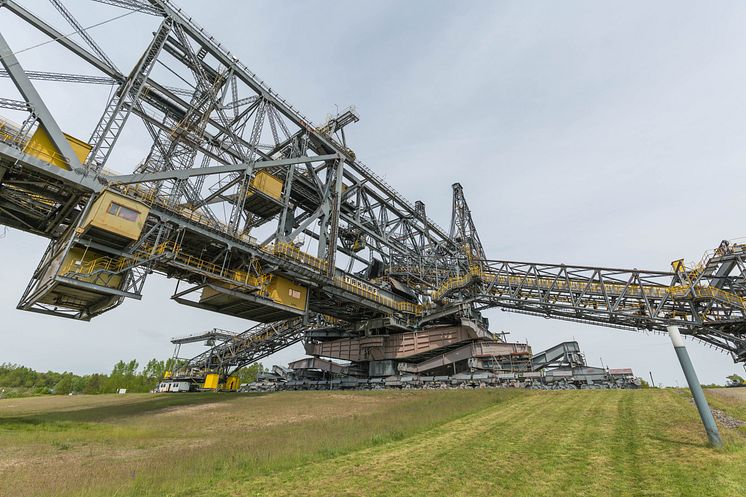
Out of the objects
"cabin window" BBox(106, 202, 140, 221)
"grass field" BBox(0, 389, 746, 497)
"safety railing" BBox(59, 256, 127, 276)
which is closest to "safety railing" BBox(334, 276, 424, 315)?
"safety railing" BBox(59, 256, 127, 276)

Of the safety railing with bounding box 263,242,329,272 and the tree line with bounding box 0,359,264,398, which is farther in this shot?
the tree line with bounding box 0,359,264,398

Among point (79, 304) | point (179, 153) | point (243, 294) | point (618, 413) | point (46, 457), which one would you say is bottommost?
point (46, 457)

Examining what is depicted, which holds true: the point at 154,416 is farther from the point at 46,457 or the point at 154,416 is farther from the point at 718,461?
the point at 718,461

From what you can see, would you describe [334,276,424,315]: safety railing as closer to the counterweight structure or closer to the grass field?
the counterweight structure

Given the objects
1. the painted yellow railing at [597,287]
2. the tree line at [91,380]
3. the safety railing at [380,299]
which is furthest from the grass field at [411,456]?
the tree line at [91,380]

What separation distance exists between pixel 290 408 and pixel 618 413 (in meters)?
15.2

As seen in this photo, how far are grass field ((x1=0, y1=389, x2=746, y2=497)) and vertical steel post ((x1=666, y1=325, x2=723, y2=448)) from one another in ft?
0.93

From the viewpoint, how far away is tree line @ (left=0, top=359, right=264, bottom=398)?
2601 inches

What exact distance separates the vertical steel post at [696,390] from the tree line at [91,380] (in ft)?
161

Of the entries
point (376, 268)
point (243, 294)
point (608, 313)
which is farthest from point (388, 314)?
point (608, 313)

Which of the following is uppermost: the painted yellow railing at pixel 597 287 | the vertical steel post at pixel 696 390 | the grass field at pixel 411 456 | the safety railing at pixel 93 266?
the painted yellow railing at pixel 597 287

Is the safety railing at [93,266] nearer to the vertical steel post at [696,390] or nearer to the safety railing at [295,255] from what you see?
the safety railing at [295,255]

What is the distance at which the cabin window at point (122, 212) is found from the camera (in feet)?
54.8

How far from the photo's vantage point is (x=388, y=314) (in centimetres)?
3438
